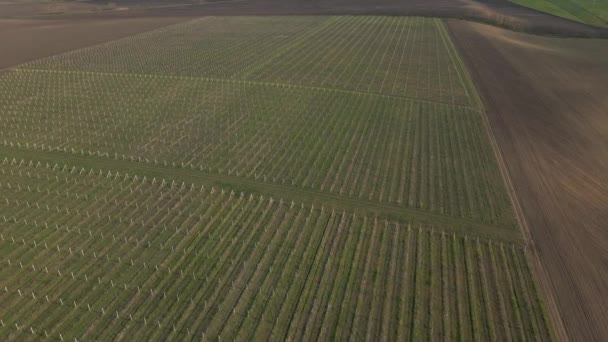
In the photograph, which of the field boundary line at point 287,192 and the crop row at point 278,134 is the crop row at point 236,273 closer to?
the field boundary line at point 287,192

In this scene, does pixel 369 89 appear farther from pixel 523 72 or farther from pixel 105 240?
pixel 105 240

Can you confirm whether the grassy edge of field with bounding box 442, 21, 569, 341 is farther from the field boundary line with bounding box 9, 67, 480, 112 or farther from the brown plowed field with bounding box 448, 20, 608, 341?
the field boundary line with bounding box 9, 67, 480, 112

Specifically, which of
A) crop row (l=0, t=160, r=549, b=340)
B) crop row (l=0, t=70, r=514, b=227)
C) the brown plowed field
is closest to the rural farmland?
crop row (l=0, t=160, r=549, b=340)

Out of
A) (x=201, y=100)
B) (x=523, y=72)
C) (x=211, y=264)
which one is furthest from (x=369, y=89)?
(x=211, y=264)

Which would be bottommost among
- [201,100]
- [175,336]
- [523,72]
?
[175,336]

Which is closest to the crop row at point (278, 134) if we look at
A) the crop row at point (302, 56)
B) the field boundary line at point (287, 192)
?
the field boundary line at point (287, 192)

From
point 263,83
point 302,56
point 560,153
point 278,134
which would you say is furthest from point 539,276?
point 302,56
